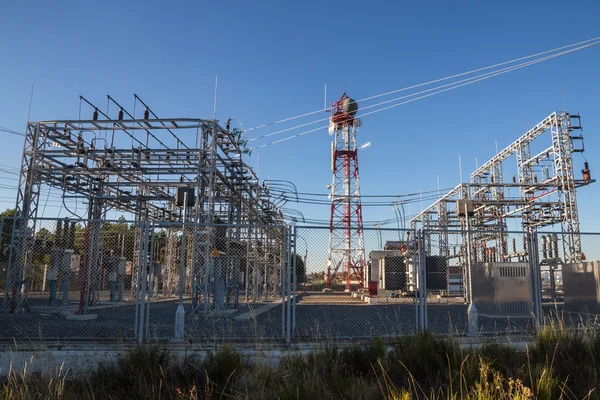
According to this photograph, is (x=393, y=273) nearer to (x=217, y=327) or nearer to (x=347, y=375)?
(x=217, y=327)

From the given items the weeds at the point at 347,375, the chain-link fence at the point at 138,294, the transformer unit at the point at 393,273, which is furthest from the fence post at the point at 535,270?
the transformer unit at the point at 393,273

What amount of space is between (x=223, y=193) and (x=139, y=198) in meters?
3.50

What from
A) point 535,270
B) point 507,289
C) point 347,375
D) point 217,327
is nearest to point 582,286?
point 507,289

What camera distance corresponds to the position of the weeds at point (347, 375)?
554 cm

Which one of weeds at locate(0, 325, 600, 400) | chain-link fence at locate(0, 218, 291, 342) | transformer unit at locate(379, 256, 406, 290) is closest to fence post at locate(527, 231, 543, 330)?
weeds at locate(0, 325, 600, 400)

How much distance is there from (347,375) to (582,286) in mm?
12729

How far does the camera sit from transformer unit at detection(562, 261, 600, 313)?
15.3 metres

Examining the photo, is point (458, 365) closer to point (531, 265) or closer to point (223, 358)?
point (223, 358)

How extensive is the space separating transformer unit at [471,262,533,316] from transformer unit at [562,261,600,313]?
2.96 m

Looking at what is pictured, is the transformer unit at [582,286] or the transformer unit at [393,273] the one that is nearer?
the transformer unit at [582,286]

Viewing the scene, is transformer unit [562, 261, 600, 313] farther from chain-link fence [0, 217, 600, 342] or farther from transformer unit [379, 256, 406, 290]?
transformer unit [379, 256, 406, 290]

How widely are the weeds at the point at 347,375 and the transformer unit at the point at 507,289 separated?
5500mm

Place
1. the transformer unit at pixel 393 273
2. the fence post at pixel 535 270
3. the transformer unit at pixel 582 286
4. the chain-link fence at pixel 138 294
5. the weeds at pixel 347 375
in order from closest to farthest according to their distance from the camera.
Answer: the weeds at pixel 347 375 → the chain-link fence at pixel 138 294 → the fence post at pixel 535 270 → the transformer unit at pixel 582 286 → the transformer unit at pixel 393 273

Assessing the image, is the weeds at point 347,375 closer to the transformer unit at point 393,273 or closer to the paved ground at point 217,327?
the paved ground at point 217,327
